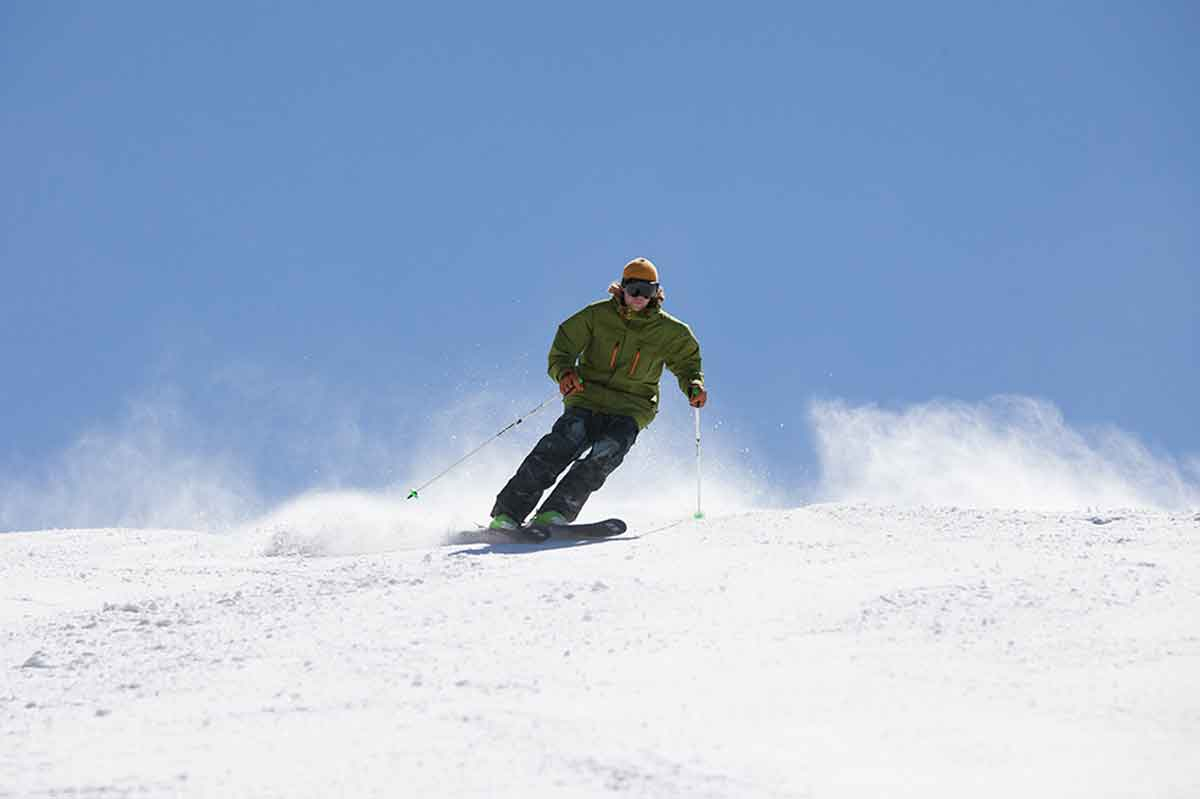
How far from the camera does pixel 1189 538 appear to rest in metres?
6.46

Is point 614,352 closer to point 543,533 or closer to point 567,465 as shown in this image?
point 567,465

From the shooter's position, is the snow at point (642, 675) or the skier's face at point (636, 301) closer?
the snow at point (642, 675)

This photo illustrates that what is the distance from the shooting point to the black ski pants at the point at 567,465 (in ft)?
27.4

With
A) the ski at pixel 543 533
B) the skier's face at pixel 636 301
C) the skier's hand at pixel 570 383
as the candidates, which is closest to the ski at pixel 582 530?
the ski at pixel 543 533

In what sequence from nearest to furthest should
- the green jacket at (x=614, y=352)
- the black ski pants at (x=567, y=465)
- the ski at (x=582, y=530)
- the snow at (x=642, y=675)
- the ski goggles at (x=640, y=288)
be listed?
1. the snow at (x=642, y=675)
2. the ski at (x=582, y=530)
3. the black ski pants at (x=567, y=465)
4. the ski goggles at (x=640, y=288)
5. the green jacket at (x=614, y=352)

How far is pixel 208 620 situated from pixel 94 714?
1372 mm

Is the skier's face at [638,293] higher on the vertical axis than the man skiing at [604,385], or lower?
higher

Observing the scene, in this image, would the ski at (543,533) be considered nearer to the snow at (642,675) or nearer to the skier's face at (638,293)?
the snow at (642,675)

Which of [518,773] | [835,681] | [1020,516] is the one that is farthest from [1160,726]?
[1020,516]

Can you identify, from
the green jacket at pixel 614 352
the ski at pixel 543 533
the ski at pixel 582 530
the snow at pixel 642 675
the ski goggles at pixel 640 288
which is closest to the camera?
the snow at pixel 642 675

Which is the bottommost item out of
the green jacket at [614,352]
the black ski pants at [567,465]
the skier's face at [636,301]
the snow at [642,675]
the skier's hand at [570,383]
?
the snow at [642,675]

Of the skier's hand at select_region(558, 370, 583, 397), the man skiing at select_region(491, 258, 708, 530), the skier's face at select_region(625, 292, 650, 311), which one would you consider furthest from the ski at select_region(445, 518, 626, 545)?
the skier's face at select_region(625, 292, 650, 311)

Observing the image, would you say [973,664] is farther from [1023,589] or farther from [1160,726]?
[1023,589]

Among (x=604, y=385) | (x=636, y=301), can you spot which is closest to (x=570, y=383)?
(x=604, y=385)
